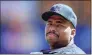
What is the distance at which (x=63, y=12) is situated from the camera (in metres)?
1.89

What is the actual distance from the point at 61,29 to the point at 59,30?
0.9 inches

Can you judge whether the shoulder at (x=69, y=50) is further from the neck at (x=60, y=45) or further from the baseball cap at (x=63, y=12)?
the baseball cap at (x=63, y=12)

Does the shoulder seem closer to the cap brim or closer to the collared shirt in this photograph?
the collared shirt

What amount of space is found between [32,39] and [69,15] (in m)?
0.45

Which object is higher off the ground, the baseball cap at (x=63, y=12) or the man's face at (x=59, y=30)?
the baseball cap at (x=63, y=12)

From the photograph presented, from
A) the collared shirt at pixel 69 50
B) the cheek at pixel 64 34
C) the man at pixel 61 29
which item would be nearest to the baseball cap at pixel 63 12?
the man at pixel 61 29

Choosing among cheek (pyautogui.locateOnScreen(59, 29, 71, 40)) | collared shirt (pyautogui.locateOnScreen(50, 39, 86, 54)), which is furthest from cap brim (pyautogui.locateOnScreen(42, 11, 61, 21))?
collared shirt (pyautogui.locateOnScreen(50, 39, 86, 54))

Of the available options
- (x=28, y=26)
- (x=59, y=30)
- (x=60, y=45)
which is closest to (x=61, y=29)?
(x=59, y=30)

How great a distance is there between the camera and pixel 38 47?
1.96 metres

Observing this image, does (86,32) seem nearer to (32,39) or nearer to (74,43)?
(74,43)

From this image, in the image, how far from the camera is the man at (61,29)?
1895 mm

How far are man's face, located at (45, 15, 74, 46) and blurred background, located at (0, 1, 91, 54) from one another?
0.10 m

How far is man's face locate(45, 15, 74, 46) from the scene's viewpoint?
1.89 m

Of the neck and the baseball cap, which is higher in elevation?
the baseball cap
